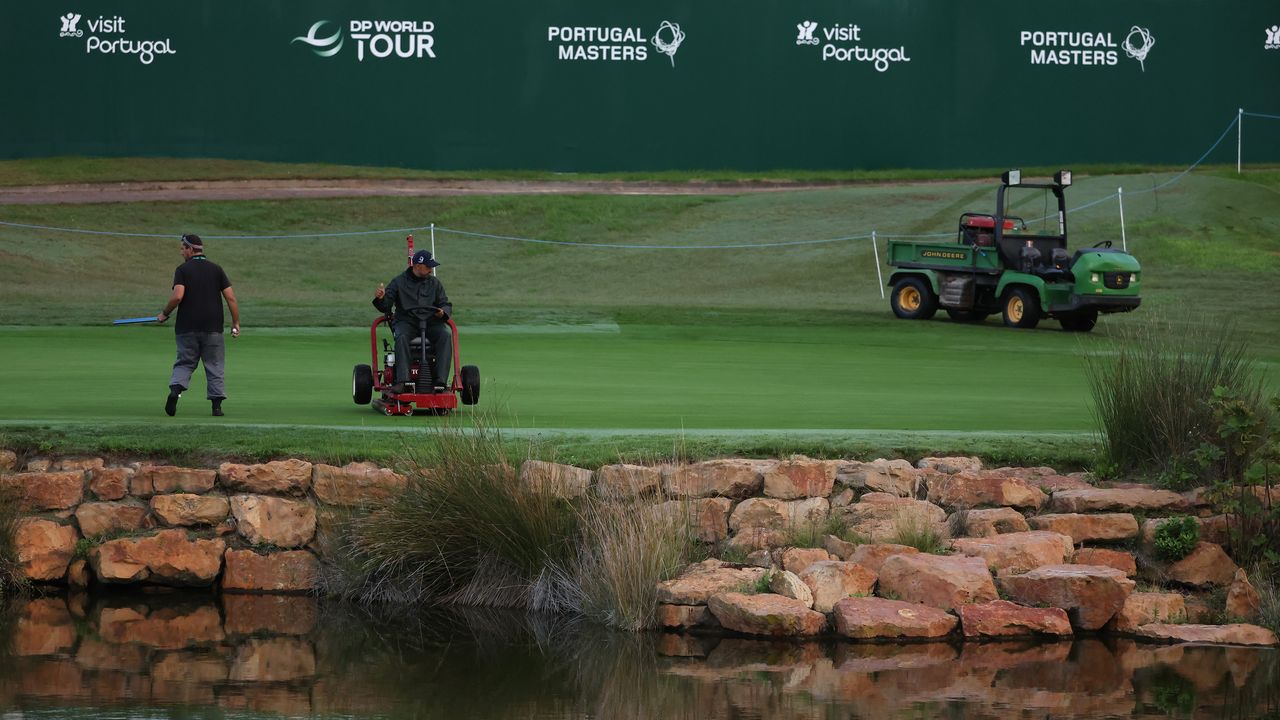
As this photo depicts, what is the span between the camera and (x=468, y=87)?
1591 inches

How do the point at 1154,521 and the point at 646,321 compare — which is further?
the point at 646,321

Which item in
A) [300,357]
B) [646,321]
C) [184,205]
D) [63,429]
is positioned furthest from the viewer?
[184,205]

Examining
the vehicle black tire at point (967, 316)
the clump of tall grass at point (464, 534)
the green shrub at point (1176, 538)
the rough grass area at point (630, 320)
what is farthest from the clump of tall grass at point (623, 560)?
the vehicle black tire at point (967, 316)

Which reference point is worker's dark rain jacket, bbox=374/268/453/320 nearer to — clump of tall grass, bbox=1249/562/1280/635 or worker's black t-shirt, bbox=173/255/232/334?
worker's black t-shirt, bbox=173/255/232/334

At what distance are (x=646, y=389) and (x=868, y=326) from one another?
38.3 feet

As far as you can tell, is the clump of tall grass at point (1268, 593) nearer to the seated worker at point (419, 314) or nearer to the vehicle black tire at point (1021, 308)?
the seated worker at point (419, 314)

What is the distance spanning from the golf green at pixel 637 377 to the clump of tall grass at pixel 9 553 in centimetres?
156

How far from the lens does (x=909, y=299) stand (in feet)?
92.3

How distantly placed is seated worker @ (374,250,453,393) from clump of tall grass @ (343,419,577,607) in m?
2.90

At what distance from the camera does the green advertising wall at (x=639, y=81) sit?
39531mm

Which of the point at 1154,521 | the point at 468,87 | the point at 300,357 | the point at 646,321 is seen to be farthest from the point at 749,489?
the point at 468,87

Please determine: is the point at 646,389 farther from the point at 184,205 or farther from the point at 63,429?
the point at 184,205

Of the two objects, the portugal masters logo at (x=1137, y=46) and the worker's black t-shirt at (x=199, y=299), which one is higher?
the portugal masters logo at (x=1137, y=46)

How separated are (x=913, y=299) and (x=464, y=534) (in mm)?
18399
